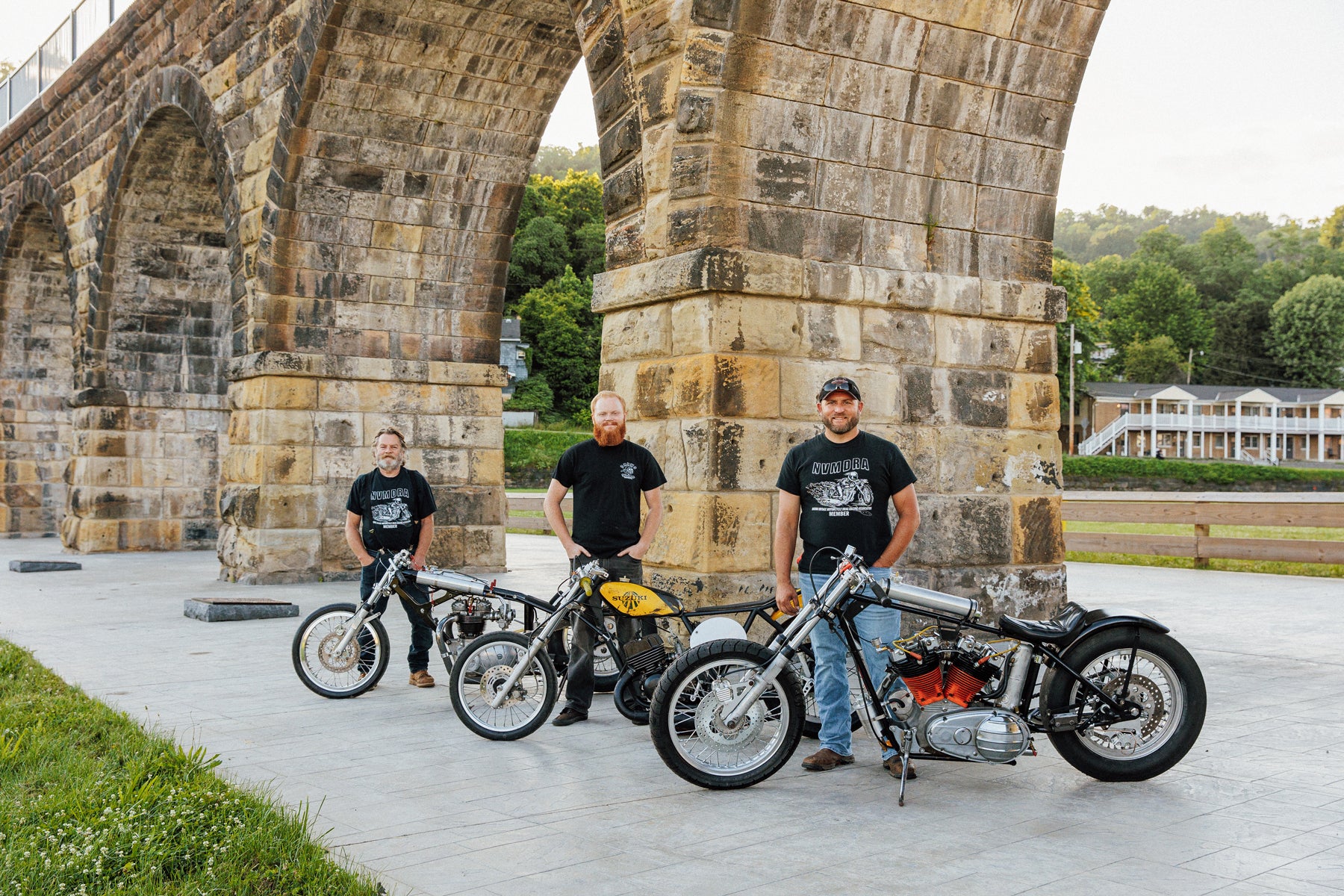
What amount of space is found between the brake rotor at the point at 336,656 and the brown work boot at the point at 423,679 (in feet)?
1.38

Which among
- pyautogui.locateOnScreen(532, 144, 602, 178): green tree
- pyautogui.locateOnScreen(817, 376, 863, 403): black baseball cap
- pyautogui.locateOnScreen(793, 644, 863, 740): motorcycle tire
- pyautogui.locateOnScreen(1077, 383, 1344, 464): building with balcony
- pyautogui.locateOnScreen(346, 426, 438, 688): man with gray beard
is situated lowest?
pyautogui.locateOnScreen(793, 644, 863, 740): motorcycle tire

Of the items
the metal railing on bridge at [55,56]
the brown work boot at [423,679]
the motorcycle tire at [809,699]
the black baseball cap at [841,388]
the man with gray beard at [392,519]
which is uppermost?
the metal railing on bridge at [55,56]

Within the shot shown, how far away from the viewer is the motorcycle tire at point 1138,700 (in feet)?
14.6

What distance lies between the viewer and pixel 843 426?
469cm

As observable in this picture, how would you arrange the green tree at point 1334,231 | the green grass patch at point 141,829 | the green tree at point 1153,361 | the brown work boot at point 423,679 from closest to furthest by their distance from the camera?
the green grass patch at point 141,829 → the brown work boot at point 423,679 → the green tree at point 1153,361 → the green tree at point 1334,231

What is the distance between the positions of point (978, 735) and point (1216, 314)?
300 feet

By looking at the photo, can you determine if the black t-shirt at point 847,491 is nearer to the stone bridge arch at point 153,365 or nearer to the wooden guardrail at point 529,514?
the stone bridge arch at point 153,365

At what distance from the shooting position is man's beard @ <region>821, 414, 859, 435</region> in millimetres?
4680

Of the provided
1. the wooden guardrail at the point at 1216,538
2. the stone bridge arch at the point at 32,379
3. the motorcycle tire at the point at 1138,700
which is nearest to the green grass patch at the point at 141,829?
the motorcycle tire at the point at 1138,700

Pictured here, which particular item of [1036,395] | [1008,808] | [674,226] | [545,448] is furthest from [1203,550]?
[545,448]

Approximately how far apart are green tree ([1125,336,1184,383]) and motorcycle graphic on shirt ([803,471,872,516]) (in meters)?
81.8

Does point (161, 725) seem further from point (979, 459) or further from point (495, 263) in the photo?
point (495, 263)

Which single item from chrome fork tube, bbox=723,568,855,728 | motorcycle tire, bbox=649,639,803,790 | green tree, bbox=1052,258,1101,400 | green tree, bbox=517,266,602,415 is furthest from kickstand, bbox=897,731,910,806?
green tree, bbox=1052,258,1101,400

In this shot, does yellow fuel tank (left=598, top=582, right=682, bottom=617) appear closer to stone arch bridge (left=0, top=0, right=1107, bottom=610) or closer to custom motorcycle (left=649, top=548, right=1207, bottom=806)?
stone arch bridge (left=0, top=0, right=1107, bottom=610)
